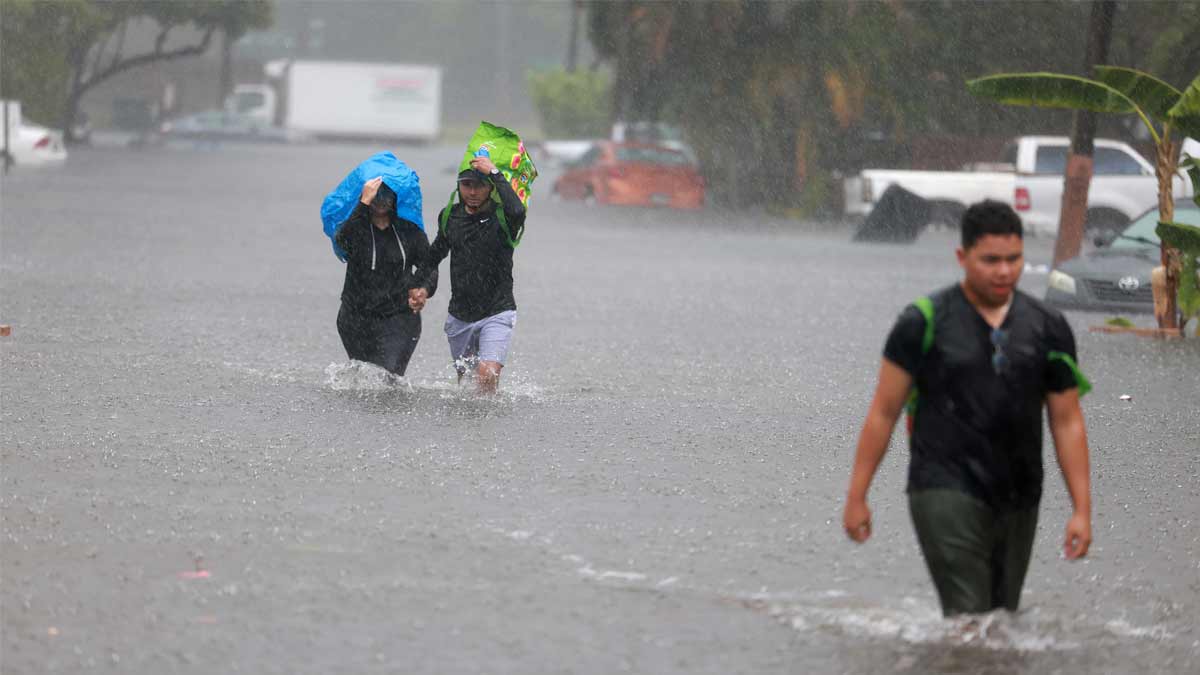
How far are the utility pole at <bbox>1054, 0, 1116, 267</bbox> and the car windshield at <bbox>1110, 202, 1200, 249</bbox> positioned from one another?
194 cm

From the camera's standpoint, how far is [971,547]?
20.0 feet

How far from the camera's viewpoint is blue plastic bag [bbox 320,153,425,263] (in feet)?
39.2

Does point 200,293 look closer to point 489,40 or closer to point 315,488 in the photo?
point 315,488

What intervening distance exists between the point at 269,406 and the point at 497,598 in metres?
5.08

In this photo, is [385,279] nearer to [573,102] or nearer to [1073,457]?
[1073,457]

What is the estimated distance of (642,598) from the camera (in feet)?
23.1

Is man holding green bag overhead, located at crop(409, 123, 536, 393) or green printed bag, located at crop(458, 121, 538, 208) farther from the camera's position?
green printed bag, located at crop(458, 121, 538, 208)

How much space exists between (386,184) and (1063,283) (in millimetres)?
11599

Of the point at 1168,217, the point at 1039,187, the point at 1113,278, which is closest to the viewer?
the point at 1168,217

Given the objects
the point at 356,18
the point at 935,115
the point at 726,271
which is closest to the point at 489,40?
the point at 356,18

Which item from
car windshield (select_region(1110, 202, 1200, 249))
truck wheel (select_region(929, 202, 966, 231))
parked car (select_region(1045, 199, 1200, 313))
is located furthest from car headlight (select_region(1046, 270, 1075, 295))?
truck wheel (select_region(929, 202, 966, 231))

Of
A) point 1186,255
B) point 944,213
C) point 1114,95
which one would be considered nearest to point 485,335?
point 1114,95

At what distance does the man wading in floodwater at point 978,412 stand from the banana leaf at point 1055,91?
1197 cm

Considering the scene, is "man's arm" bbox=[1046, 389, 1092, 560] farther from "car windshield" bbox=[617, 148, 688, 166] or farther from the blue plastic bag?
"car windshield" bbox=[617, 148, 688, 166]
